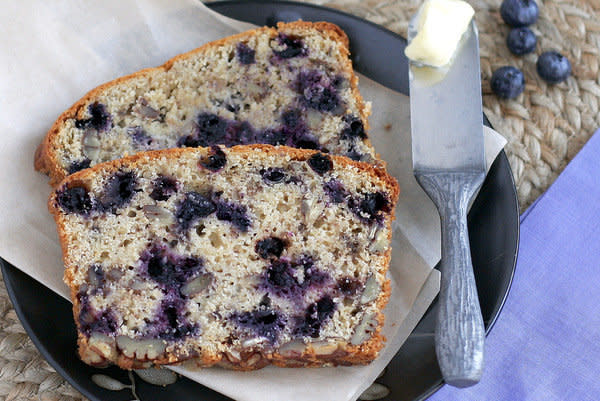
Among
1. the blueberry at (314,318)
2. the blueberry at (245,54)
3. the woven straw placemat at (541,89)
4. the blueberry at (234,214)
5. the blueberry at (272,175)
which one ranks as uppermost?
the blueberry at (245,54)

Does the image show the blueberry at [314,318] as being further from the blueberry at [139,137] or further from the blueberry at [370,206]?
the blueberry at [139,137]

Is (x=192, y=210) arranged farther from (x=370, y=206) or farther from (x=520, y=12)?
(x=520, y=12)

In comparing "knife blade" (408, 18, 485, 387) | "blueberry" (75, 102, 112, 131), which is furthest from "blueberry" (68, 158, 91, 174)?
"knife blade" (408, 18, 485, 387)

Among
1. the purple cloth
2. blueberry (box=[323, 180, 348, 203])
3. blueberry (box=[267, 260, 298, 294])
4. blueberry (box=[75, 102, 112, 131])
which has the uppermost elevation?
blueberry (box=[75, 102, 112, 131])

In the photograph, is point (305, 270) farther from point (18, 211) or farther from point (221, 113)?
point (18, 211)

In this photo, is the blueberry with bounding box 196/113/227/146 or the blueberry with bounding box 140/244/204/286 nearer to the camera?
the blueberry with bounding box 140/244/204/286

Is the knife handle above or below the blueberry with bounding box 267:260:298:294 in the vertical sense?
below

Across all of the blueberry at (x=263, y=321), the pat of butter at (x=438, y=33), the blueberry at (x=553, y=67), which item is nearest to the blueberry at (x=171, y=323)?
the blueberry at (x=263, y=321)

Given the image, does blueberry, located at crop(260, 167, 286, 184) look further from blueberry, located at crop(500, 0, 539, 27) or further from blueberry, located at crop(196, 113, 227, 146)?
blueberry, located at crop(500, 0, 539, 27)
